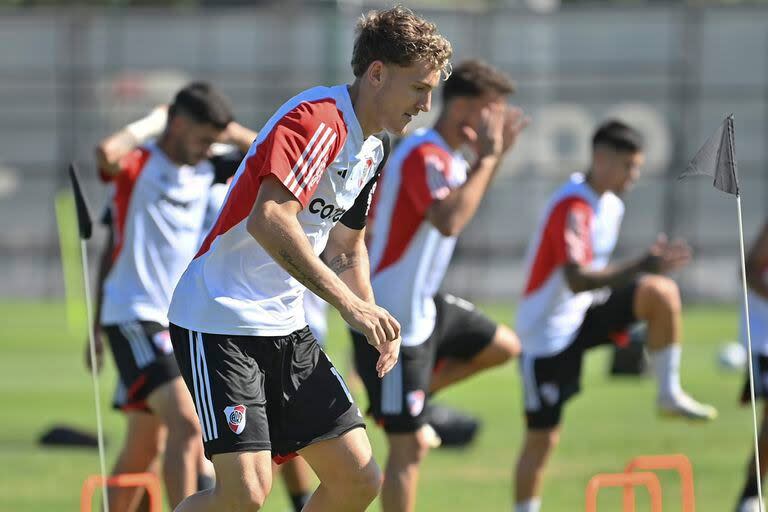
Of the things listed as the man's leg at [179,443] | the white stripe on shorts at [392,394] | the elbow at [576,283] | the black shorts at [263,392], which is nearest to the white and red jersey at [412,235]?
the white stripe on shorts at [392,394]

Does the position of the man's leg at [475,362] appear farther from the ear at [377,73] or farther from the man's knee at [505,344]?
the ear at [377,73]

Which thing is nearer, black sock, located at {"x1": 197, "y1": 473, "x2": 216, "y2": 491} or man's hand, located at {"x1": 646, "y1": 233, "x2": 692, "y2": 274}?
black sock, located at {"x1": 197, "y1": 473, "x2": 216, "y2": 491}

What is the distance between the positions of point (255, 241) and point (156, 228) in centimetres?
238

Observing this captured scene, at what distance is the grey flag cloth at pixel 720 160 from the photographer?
6078 millimetres

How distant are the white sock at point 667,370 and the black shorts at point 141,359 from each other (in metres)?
2.91

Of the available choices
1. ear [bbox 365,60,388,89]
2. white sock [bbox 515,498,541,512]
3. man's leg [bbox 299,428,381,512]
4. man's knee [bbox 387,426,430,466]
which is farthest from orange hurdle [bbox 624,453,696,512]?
ear [bbox 365,60,388,89]

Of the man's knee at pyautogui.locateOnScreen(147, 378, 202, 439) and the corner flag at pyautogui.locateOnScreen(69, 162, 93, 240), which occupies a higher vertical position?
the corner flag at pyautogui.locateOnScreen(69, 162, 93, 240)

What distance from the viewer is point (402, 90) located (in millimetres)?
5426

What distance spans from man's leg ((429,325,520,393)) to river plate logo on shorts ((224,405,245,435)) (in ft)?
9.37

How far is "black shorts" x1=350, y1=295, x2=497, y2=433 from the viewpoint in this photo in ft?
24.3

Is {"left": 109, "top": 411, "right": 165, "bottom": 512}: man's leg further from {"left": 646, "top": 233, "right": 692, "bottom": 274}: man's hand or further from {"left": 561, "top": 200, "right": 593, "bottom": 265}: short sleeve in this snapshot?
{"left": 646, "top": 233, "right": 692, "bottom": 274}: man's hand

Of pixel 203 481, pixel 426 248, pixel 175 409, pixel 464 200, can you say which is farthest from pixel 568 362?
pixel 175 409

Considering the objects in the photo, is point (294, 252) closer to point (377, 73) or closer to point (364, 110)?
point (364, 110)

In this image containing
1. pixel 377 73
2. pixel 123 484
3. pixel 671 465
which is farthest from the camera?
pixel 671 465
